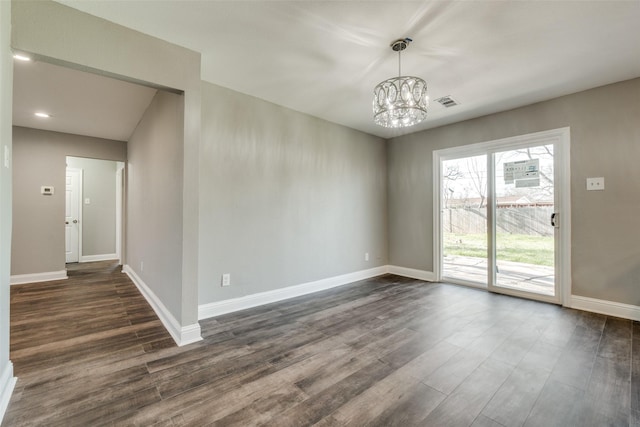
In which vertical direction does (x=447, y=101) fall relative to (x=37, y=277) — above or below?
above

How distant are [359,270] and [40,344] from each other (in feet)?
12.4

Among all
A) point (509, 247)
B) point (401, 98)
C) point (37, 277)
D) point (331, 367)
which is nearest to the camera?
point (331, 367)

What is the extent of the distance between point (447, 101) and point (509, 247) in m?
2.18

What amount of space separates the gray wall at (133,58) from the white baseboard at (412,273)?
3570 millimetres

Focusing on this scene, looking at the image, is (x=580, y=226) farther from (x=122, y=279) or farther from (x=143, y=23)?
(x=122, y=279)

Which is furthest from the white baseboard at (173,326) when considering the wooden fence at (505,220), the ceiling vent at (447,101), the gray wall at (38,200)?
the wooden fence at (505,220)

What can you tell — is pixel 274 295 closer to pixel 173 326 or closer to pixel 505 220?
pixel 173 326

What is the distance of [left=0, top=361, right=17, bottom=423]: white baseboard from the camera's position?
1.47 meters

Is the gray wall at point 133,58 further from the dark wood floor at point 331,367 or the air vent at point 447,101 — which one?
the air vent at point 447,101

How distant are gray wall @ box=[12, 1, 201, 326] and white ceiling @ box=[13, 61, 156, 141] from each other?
937 mm

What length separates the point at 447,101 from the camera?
11.1 feet

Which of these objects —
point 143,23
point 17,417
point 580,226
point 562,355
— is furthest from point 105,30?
point 580,226

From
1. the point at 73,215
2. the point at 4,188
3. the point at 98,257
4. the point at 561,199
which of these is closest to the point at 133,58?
the point at 4,188

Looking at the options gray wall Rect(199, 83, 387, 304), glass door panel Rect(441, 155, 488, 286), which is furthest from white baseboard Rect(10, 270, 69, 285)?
glass door panel Rect(441, 155, 488, 286)
